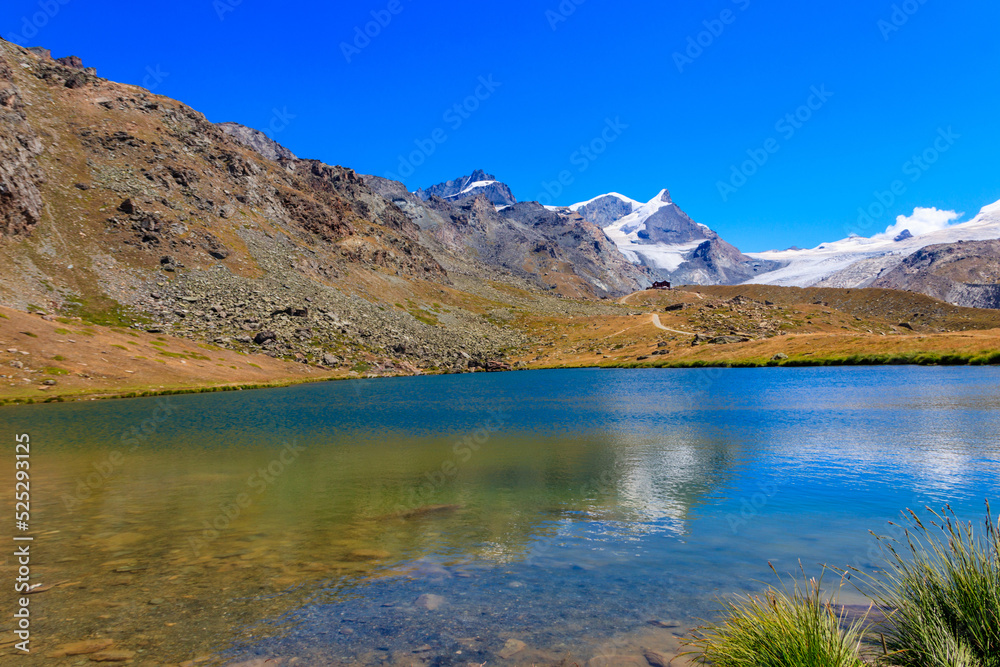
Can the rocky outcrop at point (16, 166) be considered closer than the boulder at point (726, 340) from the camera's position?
Yes

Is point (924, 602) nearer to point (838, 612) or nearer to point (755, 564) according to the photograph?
point (838, 612)

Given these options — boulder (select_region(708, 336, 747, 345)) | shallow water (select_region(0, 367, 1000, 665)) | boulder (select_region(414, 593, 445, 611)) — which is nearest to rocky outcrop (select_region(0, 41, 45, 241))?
shallow water (select_region(0, 367, 1000, 665))

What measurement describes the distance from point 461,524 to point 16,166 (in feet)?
572

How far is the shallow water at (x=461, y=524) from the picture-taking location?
10898 mm

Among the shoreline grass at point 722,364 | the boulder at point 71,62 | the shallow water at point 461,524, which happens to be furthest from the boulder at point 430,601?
the boulder at point 71,62

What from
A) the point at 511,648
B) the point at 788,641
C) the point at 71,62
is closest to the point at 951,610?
the point at 788,641

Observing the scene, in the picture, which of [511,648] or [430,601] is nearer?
[511,648]

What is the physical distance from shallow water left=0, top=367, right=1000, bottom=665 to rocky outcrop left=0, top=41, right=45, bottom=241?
11689cm

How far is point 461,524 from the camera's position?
18484mm

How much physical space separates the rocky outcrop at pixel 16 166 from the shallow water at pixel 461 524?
11689 centimetres

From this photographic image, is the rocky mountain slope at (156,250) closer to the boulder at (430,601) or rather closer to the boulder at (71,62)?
the boulder at (71,62)

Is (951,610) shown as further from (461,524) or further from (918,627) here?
(461,524)

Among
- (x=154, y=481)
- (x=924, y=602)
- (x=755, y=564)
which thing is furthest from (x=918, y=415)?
(x=154, y=481)

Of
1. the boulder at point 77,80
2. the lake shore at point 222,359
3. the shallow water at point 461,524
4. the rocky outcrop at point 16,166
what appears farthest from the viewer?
the boulder at point 77,80
